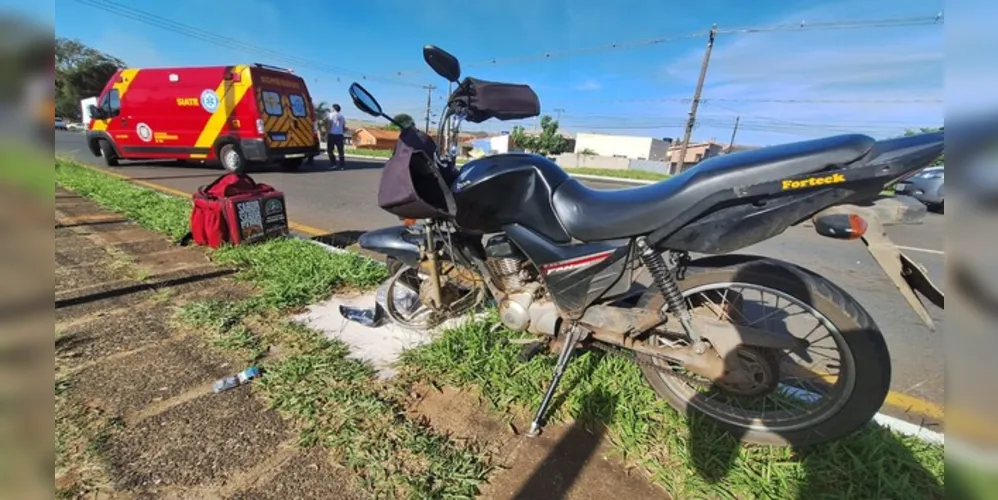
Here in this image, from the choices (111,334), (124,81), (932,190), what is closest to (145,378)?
(111,334)

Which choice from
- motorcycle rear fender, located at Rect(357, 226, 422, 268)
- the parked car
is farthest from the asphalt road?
motorcycle rear fender, located at Rect(357, 226, 422, 268)

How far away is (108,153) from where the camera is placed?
11422 mm

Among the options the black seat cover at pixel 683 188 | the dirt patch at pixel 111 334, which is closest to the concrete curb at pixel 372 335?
the dirt patch at pixel 111 334

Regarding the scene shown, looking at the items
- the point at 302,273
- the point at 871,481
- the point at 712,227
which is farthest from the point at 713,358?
the point at 302,273

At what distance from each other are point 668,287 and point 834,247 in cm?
472

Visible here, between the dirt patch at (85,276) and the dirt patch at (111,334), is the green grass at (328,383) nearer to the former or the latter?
the dirt patch at (111,334)

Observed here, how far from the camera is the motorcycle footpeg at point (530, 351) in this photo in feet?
7.50

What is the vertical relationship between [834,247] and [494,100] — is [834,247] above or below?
below

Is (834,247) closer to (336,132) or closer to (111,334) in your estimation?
(111,334)

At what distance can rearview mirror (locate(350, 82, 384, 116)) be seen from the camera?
2230 mm

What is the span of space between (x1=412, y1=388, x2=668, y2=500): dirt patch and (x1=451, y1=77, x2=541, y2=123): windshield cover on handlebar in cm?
141

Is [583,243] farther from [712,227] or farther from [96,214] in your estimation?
[96,214]

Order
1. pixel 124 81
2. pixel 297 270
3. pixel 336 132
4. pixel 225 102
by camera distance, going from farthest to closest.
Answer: pixel 336 132 < pixel 124 81 < pixel 225 102 < pixel 297 270

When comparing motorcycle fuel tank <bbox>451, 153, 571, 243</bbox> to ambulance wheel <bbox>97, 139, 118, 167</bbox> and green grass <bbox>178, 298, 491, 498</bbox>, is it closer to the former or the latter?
green grass <bbox>178, 298, 491, 498</bbox>
